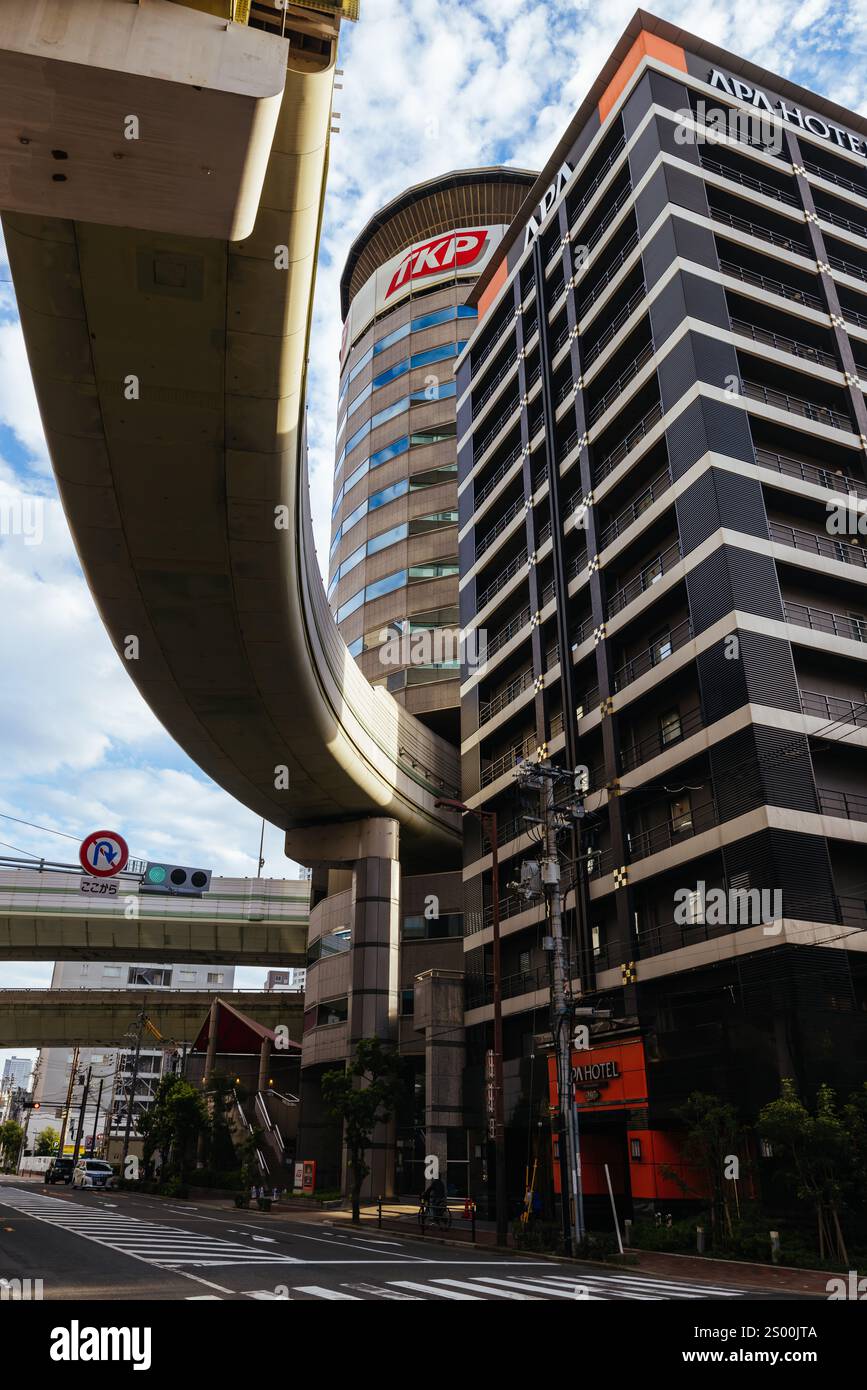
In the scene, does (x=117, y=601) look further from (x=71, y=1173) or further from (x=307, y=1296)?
(x=71, y=1173)

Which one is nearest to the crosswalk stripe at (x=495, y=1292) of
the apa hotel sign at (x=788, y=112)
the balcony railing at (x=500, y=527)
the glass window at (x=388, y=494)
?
the balcony railing at (x=500, y=527)

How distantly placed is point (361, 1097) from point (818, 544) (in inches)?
1027

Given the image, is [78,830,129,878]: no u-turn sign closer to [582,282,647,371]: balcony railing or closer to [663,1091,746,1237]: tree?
[663,1091,746,1237]: tree

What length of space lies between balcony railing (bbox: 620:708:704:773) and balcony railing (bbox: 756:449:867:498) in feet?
32.2

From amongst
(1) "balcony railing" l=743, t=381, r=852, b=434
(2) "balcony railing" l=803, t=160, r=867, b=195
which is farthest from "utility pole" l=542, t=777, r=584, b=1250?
(2) "balcony railing" l=803, t=160, r=867, b=195

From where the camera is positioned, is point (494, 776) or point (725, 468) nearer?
point (725, 468)

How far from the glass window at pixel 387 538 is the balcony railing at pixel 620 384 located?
2028cm

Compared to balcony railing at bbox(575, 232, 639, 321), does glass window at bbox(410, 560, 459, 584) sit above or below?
below

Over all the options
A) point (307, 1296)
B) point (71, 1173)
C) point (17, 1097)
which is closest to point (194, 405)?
point (307, 1296)

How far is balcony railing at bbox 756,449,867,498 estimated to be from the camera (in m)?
34.7

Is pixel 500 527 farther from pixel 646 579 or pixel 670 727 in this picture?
pixel 670 727

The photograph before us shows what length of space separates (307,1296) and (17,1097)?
143953 mm

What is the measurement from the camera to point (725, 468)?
31547 millimetres

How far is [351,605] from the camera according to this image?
61375mm
